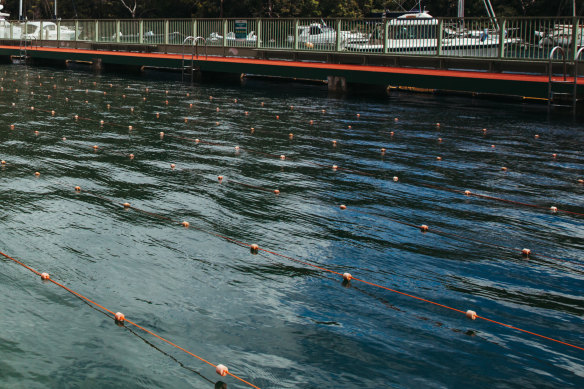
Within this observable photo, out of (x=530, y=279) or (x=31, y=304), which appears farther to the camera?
(x=530, y=279)

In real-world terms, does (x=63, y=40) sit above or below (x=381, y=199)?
above

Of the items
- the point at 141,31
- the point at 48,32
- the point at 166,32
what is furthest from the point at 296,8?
the point at 166,32

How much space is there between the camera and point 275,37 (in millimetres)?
30656

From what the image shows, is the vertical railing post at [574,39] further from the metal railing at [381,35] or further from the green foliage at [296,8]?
the green foliage at [296,8]

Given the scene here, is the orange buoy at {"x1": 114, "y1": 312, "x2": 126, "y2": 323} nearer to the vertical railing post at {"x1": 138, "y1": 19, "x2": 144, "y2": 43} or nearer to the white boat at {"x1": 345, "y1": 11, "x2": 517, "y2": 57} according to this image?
the white boat at {"x1": 345, "y1": 11, "x2": 517, "y2": 57}

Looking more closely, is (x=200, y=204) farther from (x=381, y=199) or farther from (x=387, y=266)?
(x=387, y=266)

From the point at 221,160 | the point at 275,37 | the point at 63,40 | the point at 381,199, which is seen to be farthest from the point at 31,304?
the point at 63,40

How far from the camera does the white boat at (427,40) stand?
2356 centimetres

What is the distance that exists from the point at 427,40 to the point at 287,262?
19.0 meters

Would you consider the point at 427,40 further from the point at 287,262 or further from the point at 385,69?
the point at 287,262

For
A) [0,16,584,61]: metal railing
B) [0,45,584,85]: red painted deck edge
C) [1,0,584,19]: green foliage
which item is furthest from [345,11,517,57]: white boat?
[1,0,584,19]: green foliage

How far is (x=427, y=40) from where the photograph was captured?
2517cm

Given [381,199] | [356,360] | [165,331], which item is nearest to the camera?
[356,360]

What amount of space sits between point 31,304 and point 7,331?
558 millimetres
